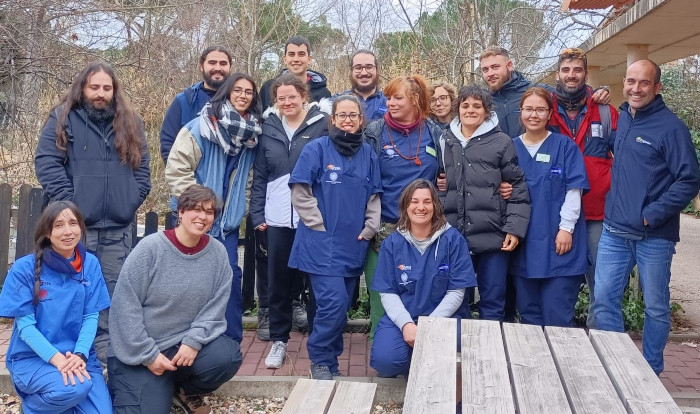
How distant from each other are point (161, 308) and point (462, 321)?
5.44 ft

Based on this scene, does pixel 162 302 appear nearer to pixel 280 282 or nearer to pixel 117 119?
pixel 280 282

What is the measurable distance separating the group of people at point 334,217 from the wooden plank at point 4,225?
247 centimetres

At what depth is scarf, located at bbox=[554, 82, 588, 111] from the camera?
4676 millimetres

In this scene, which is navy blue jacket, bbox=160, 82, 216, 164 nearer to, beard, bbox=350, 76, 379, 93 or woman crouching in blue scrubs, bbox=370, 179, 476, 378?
beard, bbox=350, 76, 379, 93

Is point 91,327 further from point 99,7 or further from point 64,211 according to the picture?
point 99,7

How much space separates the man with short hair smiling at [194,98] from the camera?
514cm

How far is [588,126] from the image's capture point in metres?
4.68

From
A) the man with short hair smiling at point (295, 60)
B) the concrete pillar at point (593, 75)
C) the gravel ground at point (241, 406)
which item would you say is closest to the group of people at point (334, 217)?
the gravel ground at point (241, 406)

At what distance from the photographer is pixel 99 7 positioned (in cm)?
Result: 734

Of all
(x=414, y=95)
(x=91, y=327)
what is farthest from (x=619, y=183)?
(x=91, y=327)

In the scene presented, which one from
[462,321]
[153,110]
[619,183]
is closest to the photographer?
[462,321]

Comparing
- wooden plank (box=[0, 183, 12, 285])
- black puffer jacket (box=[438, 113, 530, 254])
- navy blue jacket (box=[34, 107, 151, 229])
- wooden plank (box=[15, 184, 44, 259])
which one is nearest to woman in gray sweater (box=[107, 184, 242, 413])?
navy blue jacket (box=[34, 107, 151, 229])

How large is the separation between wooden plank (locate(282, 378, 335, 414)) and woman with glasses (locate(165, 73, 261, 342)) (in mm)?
1907

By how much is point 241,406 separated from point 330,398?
1.61 meters
